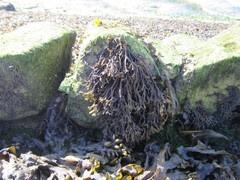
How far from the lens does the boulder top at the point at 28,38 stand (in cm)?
497

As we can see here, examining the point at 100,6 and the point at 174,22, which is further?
the point at 100,6

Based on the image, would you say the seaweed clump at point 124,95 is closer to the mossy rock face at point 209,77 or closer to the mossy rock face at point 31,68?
the mossy rock face at point 209,77

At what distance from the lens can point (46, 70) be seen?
517 centimetres

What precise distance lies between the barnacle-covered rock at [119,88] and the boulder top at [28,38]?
421mm

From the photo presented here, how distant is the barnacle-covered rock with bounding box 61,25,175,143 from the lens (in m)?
4.89

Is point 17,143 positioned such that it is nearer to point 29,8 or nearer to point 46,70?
point 46,70

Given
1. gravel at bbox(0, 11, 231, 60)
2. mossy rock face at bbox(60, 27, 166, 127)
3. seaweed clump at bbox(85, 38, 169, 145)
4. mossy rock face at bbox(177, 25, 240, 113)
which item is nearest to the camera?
seaweed clump at bbox(85, 38, 169, 145)

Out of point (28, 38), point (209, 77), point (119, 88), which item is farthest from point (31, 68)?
point (209, 77)

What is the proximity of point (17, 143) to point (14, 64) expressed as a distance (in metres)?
0.83

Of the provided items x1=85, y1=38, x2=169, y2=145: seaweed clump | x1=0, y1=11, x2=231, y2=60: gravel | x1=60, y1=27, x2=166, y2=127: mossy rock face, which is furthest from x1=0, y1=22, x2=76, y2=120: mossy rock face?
x1=0, y1=11, x2=231, y2=60: gravel

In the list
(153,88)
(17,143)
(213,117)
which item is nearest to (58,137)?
(17,143)

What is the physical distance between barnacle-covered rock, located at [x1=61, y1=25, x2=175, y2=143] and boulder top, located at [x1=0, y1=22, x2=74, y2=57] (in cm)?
42

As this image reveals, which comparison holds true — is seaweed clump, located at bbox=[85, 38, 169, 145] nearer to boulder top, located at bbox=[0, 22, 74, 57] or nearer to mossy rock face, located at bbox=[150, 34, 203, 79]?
mossy rock face, located at bbox=[150, 34, 203, 79]

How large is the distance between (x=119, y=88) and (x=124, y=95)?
9cm
